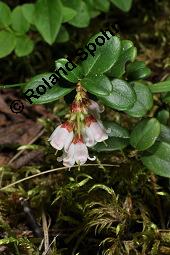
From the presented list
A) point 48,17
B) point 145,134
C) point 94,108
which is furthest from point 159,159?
point 48,17

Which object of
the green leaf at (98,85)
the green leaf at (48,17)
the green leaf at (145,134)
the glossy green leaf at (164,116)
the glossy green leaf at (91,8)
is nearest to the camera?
the green leaf at (98,85)

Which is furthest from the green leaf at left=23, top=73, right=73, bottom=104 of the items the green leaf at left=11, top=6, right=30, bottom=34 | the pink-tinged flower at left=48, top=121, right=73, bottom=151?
the green leaf at left=11, top=6, right=30, bottom=34

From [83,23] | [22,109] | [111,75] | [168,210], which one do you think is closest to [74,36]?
[83,23]

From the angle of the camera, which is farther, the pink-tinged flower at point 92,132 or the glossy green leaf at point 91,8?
the glossy green leaf at point 91,8

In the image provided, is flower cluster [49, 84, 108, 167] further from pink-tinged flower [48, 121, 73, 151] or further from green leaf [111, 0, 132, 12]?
green leaf [111, 0, 132, 12]

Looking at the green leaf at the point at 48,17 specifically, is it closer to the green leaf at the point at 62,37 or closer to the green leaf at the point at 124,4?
the green leaf at the point at 62,37

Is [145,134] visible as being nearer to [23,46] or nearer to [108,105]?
[108,105]

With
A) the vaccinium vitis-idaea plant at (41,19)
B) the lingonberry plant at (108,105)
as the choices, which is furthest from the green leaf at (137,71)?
the vaccinium vitis-idaea plant at (41,19)
